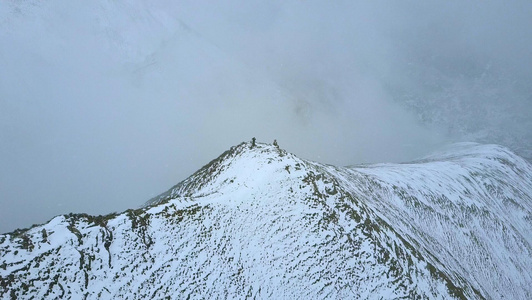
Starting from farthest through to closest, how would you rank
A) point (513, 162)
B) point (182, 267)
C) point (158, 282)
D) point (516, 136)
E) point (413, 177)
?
point (516, 136) → point (513, 162) → point (413, 177) → point (182, 267) → point (158, 282)

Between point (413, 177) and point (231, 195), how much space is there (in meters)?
39.8

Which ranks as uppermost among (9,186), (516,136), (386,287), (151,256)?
(9,186)

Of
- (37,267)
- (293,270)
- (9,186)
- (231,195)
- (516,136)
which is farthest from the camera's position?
(516,136)

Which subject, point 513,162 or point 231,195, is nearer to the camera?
point 231,195

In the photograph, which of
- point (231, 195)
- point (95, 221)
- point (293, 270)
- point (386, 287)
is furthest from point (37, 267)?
point (386, 287)

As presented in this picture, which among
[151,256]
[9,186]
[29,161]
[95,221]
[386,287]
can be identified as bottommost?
[386,287]

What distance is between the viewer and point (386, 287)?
16.4 metres

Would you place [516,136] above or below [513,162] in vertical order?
above

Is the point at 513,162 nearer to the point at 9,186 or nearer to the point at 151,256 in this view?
the point at 151,256

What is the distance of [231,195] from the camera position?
18.3m

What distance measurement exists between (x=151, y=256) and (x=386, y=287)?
13989 mm

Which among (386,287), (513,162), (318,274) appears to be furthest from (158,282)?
(513,162)

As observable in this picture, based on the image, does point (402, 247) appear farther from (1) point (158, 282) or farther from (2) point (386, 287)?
(1) point (158, 282)

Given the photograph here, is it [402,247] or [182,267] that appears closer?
[182,267]
